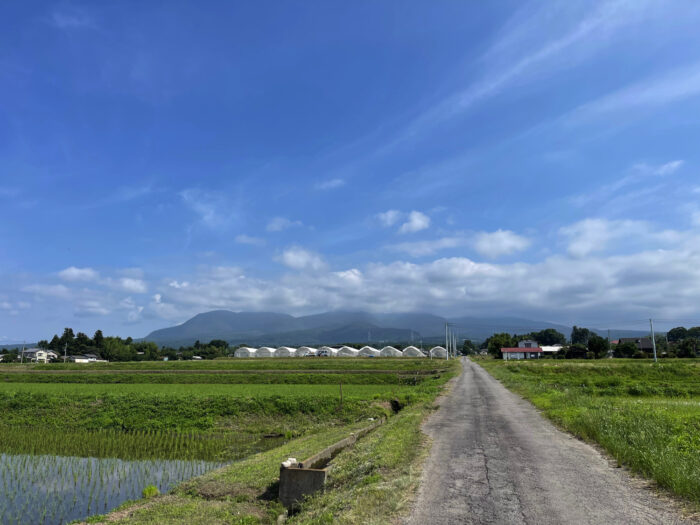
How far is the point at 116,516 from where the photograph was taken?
10984 millimetres

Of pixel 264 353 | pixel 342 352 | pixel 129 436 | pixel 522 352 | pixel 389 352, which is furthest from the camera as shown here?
pixel 342 352

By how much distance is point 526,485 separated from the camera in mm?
9352

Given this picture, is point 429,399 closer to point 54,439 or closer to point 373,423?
point 373,423

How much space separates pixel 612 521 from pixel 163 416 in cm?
2839

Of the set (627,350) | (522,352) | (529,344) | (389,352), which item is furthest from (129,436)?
(529,344)

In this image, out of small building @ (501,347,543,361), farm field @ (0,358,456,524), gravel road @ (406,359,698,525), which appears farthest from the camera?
small building @ (501,347,543,361)

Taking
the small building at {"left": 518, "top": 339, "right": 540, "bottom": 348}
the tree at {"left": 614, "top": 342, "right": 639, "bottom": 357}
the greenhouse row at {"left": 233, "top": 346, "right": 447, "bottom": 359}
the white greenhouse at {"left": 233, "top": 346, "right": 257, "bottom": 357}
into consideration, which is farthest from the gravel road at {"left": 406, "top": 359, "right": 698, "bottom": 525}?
the small building at {"left": 518, "top": 339, "right": 540, "bottom": 348}

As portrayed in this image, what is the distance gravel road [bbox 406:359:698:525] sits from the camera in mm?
7633

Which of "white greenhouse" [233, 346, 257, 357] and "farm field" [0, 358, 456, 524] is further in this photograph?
"white greenhouse" [233, 346, 257, 357]

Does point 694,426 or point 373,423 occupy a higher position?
point 694,426

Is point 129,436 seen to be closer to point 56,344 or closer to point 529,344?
point 529,344

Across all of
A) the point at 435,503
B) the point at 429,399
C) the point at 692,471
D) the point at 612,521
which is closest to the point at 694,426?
the point at 692,471

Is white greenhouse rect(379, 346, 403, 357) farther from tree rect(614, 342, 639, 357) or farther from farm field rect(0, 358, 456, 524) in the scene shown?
farm field rect(0, 358, 456, 524)

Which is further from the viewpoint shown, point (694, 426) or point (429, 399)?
point (429, 399)
